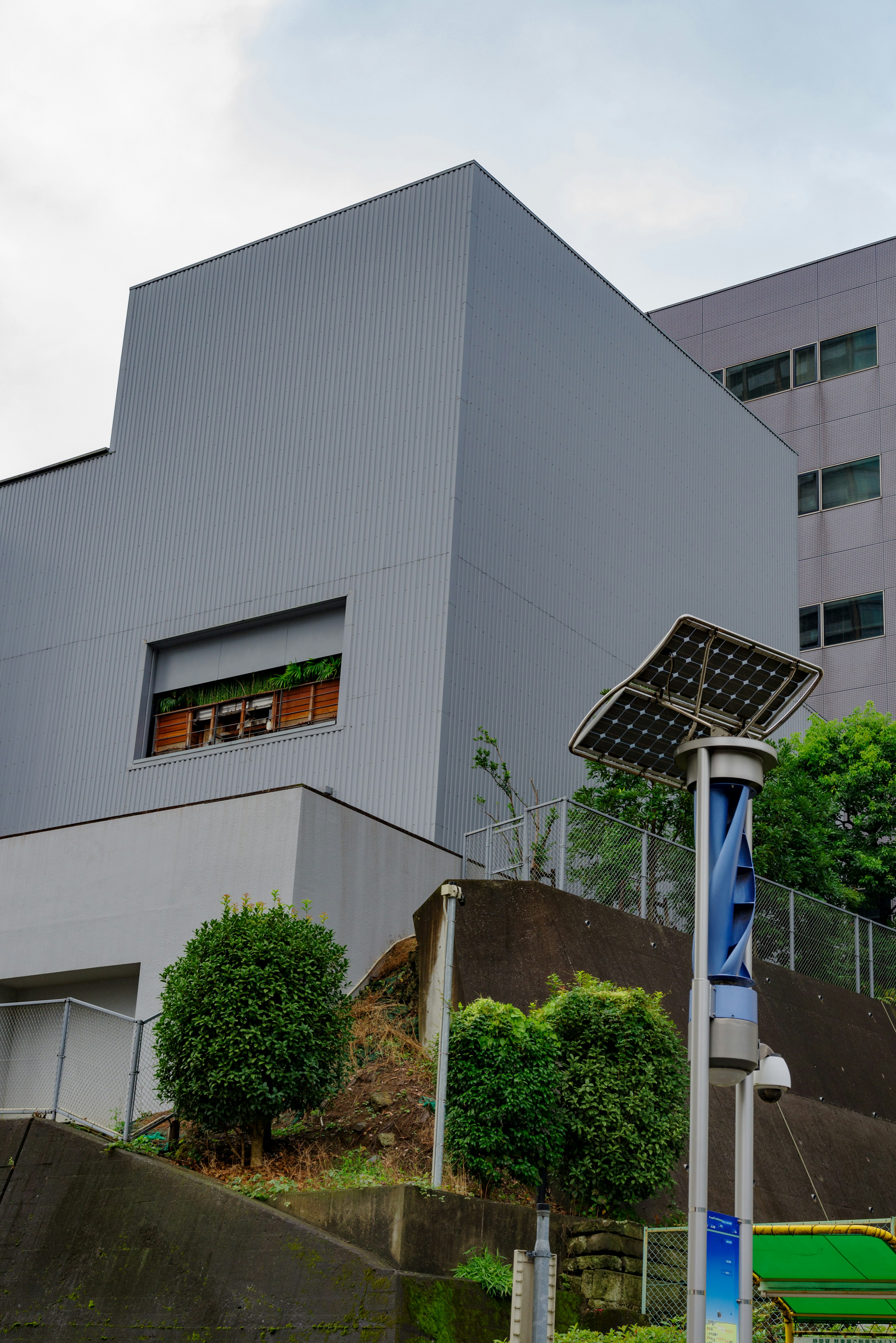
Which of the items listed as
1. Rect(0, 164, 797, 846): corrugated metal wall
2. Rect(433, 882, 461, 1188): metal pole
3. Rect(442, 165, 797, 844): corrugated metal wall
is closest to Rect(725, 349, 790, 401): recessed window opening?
Rect(442, 165, 797, 844): corrugated metal wall

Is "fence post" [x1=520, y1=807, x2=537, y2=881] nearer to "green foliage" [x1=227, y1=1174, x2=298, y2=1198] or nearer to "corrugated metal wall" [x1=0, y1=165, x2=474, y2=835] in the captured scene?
"corrugated metal wall" [x1=0, y1=165, x2=474, y2=835]

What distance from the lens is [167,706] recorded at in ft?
90.1

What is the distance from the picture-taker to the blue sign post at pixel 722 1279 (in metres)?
9.52

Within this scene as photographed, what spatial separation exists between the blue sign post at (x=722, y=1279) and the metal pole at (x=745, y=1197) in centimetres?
2

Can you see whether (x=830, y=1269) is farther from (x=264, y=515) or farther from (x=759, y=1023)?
(x=264, y=515)

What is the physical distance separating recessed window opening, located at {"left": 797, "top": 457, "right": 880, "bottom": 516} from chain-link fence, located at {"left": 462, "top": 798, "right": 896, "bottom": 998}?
21.7m

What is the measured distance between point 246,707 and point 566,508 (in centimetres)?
709

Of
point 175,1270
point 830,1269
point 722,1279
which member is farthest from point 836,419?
point 722,1279

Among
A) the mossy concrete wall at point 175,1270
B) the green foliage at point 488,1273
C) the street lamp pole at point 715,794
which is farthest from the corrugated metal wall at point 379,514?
the street lamp pole at point 715,794

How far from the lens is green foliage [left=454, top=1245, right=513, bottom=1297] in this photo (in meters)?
13.0

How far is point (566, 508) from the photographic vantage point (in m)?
27.8

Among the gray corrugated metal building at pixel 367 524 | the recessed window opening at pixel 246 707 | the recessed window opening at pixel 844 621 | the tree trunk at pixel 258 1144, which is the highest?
the recessed window opening at pixel 844 621

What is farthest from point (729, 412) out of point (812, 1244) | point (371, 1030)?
point (812, 1244)

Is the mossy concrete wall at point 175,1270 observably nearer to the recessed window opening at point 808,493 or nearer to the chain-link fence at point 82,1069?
the chain-link fence at point 82,1069
